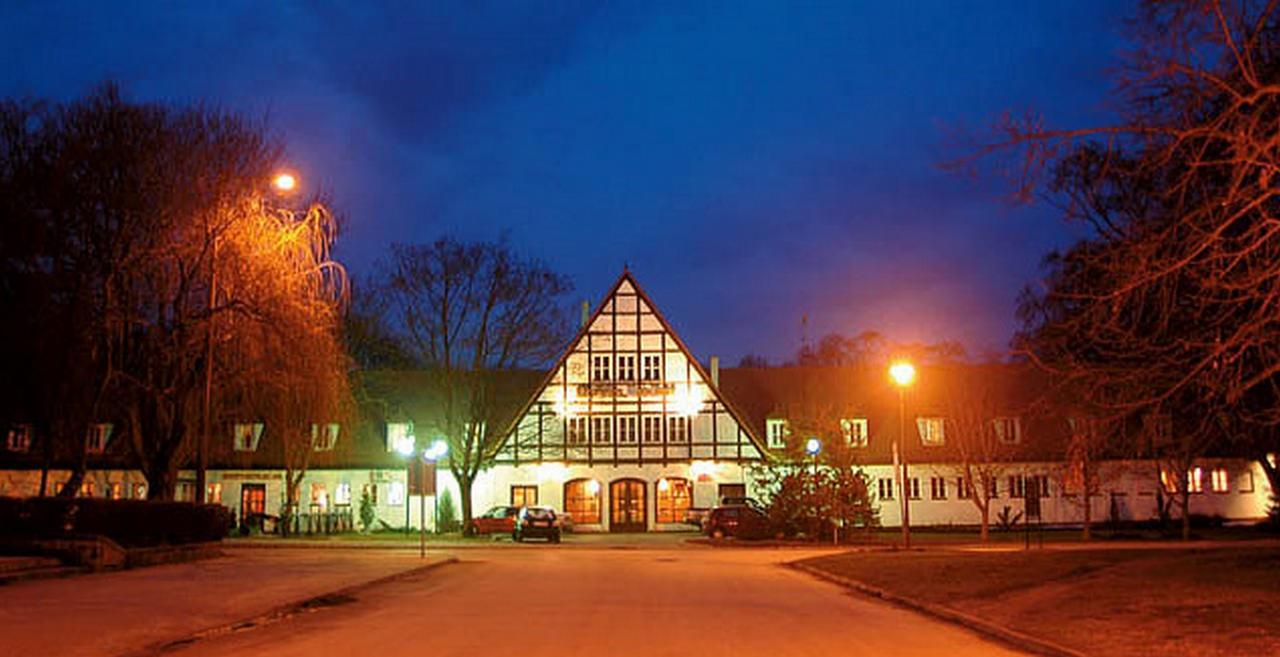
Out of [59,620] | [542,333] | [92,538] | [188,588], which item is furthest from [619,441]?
[59,620]

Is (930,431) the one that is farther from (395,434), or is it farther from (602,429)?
(395,434)

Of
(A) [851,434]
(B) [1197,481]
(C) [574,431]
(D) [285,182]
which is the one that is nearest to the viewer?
(D) [285,182]

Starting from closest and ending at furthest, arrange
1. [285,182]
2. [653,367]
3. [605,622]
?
[605,622] → [285,182] → [653,367]

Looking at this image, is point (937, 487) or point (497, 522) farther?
point (937, 487)

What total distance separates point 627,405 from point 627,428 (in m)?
1.14

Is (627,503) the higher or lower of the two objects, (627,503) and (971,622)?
the higher

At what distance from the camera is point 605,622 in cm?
1666

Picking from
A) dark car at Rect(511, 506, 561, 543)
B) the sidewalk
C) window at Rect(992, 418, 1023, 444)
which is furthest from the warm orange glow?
window at Rect(992, 418, 1023, 444)

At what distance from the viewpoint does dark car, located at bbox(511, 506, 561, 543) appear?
157ft

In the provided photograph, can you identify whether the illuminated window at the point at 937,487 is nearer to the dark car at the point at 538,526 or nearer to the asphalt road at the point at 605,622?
the dark car at the point at 538,526

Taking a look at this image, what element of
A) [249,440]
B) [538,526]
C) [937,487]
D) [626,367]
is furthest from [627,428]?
[249,440]

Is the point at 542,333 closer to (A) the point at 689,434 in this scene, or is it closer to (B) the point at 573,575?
(A) the point at 689,434

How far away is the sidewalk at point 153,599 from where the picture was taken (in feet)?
46.8

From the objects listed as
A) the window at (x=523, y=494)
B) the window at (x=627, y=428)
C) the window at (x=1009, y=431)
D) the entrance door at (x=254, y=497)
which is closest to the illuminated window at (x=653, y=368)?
the window at (x=627, y=428)
